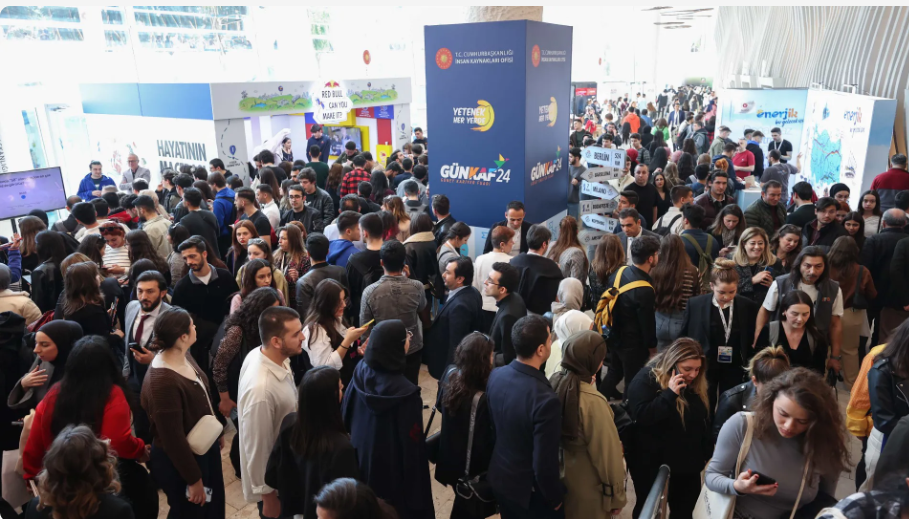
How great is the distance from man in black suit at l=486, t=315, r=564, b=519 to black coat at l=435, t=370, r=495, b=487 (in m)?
0.06

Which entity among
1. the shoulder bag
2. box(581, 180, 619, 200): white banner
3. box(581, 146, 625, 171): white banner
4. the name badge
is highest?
box(581, 146, 625, 171): white banner

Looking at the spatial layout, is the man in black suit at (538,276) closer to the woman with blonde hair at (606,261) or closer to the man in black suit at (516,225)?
the woman with blonde hair at (606,261)

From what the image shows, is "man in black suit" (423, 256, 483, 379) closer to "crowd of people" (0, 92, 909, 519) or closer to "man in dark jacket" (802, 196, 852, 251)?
"crowd of people" (0, 92, 909, 519)

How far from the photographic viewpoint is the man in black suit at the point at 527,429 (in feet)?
8.39

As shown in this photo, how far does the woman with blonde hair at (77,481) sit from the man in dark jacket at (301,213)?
4.27 m

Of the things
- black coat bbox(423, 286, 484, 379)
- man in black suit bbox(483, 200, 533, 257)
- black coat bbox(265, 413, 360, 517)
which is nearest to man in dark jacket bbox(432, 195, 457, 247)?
man in black suit bbox(483, 200, 533, 257)

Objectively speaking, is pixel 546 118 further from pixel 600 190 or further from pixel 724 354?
pixel 724 354

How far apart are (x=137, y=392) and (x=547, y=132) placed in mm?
4977

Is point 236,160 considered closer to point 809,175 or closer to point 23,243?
point 23,243

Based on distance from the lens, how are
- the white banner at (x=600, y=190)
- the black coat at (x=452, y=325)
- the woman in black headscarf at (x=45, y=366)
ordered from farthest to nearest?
the white banner at (x=600, y=190) < the black coat at (x=452, y=325) < the woman in black headscarf at (x=45, y=366)

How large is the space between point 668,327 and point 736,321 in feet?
1.80

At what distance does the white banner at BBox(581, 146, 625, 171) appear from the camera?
21.0 ft

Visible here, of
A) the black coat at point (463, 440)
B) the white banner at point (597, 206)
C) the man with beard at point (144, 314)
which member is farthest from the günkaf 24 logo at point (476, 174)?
the black coat at point (463, 440)

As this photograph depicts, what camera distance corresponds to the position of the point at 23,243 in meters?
5.17
